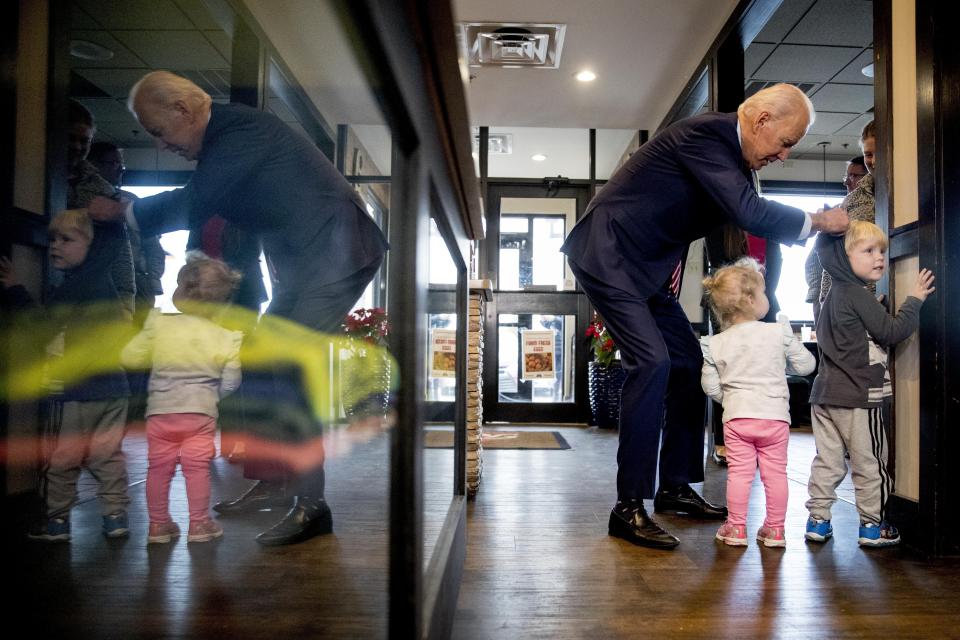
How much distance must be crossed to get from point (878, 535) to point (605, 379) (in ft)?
8.66

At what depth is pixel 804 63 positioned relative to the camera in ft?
13.5

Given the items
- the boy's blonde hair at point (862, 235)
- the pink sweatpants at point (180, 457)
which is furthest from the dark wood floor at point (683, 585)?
the boy's blonde hair at point (862, 235)

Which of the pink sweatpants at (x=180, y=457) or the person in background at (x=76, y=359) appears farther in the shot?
the pink sweatpants at (x=180, y=457)

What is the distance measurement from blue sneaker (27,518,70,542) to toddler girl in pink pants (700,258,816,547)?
4.82 ft

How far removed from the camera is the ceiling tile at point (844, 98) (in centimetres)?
447

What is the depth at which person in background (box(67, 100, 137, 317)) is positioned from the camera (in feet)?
1.20

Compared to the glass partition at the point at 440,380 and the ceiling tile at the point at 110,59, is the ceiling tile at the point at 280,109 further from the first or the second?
the ceiling tile at the point at 110,59

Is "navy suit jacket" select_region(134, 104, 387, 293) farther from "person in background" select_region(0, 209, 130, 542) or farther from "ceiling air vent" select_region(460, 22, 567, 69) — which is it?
"ceiling air vent" select_region(460, 22, 567, 69)

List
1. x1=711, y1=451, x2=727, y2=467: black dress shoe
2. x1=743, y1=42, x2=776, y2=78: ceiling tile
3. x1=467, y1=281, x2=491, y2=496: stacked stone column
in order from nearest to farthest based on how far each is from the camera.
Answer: x1=467, y1=281, x2=491, y2=496: stacked stone column, x1=711, y1=451, x2=727, y2=467: black dress shoe, x1=743, y1=42, x2=776, y2=78: ceiling tile

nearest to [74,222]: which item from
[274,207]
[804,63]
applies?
[274,207]

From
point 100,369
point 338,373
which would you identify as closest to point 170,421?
point 100,369

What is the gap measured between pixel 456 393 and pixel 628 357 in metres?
0.59

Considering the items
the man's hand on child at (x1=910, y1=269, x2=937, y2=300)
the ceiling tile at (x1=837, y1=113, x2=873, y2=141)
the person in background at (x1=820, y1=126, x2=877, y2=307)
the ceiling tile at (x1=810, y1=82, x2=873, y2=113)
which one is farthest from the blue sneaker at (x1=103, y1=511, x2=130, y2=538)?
the ceiling tile at (x1=837, y1=113, x2=873, y2=141)

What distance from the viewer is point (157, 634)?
25.4 inches
